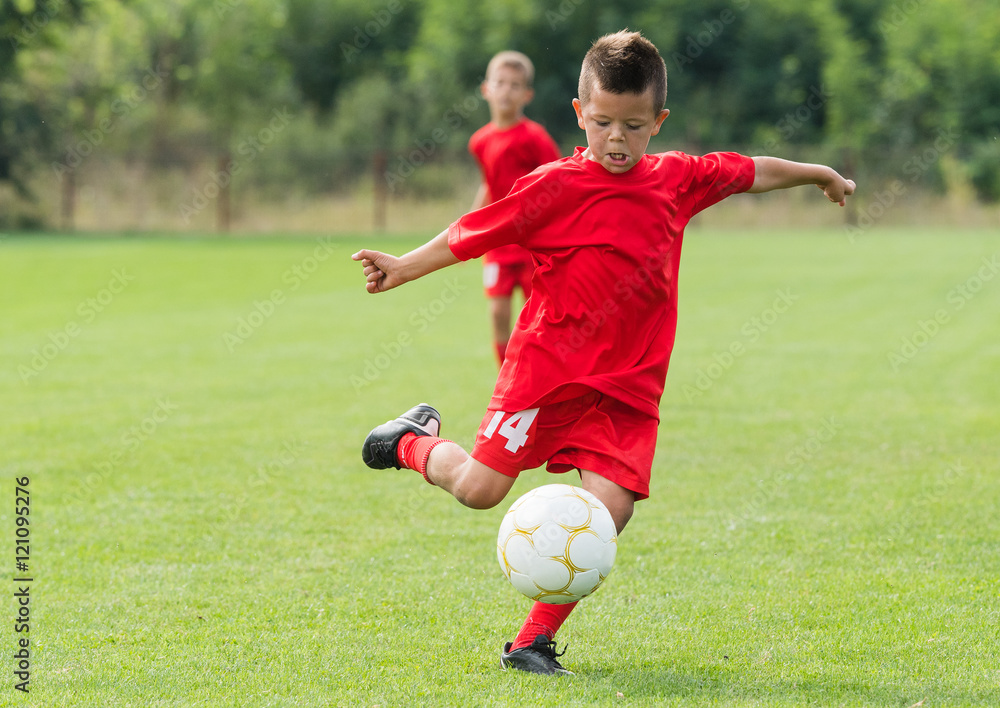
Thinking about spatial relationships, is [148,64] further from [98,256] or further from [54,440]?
[54,440]

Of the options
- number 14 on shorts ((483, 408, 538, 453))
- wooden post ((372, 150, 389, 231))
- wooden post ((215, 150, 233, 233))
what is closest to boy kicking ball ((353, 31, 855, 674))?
number 14 on shorts ((483, 408, 538, 453))

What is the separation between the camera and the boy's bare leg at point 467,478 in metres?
3.69

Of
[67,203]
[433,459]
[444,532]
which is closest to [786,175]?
[433,459]

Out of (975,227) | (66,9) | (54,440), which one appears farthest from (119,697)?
(975,227)

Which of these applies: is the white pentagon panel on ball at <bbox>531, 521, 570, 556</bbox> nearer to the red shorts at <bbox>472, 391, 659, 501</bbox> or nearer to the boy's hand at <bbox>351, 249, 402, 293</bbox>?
the red shorts at <bbox>472, 391, 659, 501</bbox>

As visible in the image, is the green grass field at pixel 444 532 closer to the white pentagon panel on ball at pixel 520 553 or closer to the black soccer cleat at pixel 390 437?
the white pentagon panel on ball at pixel 520 553

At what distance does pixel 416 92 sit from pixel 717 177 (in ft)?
121

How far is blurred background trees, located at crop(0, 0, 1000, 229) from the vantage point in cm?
3186

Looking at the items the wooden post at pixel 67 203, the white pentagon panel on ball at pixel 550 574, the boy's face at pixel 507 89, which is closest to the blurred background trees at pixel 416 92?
the wooden post at pixel 67 203

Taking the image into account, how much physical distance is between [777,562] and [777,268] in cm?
1637

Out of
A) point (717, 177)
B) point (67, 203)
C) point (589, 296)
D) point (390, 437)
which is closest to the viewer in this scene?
point (589, 296)

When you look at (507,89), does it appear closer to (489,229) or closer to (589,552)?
(489,229)

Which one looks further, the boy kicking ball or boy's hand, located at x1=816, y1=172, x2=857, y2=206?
boy's hand, located at x1=816, y1=172, x2=857, y2=206

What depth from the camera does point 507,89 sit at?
812 centimetres
